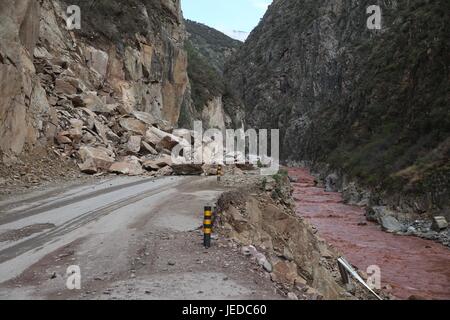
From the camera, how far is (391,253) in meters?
24.6

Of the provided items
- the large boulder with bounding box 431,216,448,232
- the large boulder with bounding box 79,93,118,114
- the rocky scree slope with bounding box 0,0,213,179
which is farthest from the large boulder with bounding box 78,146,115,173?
the large boulder with bounding box 431,216,448,232

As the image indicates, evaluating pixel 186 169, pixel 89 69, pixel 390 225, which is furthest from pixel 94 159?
pixel 390 225

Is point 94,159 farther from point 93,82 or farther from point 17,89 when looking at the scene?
point 93,82

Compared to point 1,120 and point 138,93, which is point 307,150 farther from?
point 1,120

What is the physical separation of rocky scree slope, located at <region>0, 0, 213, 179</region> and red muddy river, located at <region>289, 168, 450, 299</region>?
10820 mm

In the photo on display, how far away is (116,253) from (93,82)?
2298 centimetres

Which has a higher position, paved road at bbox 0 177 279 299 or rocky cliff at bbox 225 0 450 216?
rocky cliff at bbox 225 0 450 216

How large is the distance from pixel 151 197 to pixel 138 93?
74.3 ft

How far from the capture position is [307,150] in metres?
104

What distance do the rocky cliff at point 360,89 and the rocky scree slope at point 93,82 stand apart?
22673 millimetres

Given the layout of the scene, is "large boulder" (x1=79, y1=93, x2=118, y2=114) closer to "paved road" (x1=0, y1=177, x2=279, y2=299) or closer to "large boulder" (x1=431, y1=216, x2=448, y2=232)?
"paved road" (x1=0, y1=177, x2=279, y2=299)

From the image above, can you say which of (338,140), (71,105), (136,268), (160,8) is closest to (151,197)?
(136,268)

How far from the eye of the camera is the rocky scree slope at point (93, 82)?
1678cm

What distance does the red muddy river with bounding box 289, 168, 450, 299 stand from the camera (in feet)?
59.9
